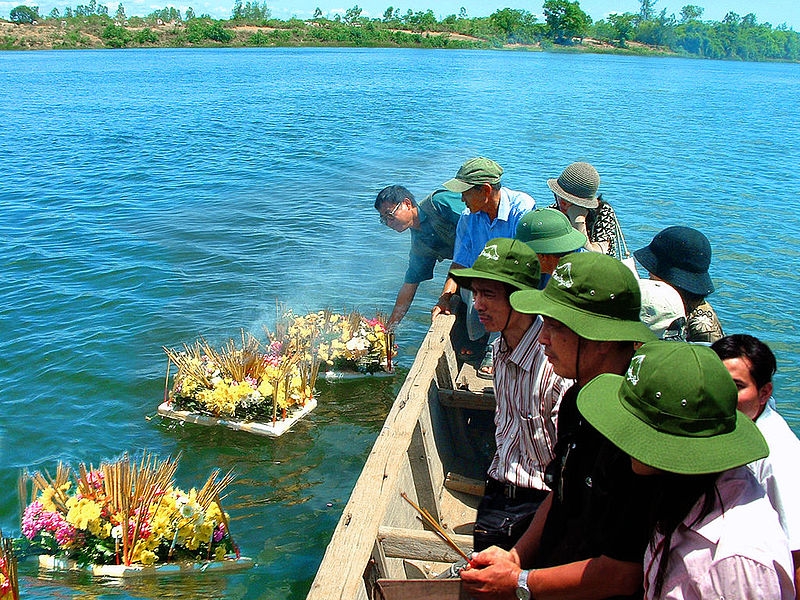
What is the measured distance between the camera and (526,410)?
321 cm

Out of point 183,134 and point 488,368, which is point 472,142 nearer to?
point 183,134

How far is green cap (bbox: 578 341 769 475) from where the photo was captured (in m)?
1.93

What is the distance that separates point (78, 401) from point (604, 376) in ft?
25.1

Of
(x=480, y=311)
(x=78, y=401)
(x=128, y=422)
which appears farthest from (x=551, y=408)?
(x=78, y=401)

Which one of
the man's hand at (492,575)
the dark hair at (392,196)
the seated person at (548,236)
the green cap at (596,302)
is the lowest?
the man's hand at (492,575)

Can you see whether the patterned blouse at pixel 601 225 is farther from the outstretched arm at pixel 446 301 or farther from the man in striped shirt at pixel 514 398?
the man in striped shirt at pixel 514 398

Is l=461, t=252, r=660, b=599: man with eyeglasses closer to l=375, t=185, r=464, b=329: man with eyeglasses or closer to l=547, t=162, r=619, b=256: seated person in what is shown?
l=547, t=162, r=619, b=256: seated person

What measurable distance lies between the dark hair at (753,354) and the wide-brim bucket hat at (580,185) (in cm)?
285

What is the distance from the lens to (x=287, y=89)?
40844 mm

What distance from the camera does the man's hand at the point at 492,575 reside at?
265cm

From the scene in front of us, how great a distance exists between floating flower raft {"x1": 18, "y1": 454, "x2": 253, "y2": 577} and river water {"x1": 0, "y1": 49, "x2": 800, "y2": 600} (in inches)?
5.5

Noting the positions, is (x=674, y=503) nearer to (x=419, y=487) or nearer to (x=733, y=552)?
(x=733, y=552)

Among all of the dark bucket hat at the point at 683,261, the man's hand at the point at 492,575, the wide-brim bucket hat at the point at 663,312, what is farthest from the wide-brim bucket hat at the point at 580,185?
the man's hand at the point at 492,575

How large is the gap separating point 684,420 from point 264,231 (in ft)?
48.1
